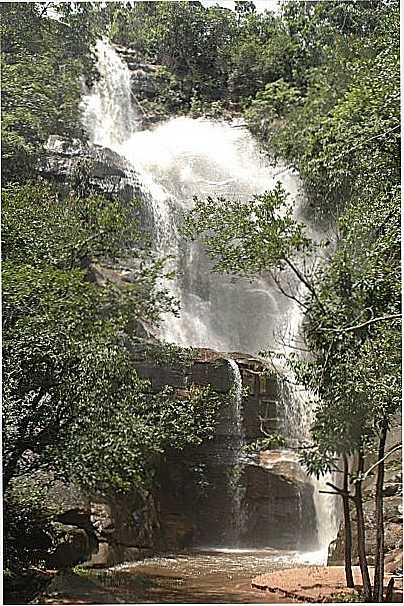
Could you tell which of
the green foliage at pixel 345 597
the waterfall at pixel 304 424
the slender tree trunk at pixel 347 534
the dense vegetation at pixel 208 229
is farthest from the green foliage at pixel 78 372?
the green foliage at pixel 345 597

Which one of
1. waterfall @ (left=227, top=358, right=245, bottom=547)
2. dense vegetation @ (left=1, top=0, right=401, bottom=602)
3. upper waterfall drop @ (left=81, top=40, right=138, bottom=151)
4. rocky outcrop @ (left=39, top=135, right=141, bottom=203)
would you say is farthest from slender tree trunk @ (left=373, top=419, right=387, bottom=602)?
upper waterfall drop @ (left=81, top=40, right=138, bottom=151)

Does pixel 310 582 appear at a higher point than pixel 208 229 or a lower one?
lower

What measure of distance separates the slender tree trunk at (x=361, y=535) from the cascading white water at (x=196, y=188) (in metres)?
0.12

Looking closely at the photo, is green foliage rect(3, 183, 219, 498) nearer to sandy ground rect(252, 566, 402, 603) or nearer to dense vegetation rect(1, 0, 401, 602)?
dense vegetation rect(1, 0, 401, 602)

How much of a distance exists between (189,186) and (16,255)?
71 centimetres

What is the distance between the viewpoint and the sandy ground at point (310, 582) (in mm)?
3049

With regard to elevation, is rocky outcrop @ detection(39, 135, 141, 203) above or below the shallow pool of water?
above

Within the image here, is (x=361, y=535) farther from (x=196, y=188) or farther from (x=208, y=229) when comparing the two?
(x=196, y=188)

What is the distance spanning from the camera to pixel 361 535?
10.2 ft

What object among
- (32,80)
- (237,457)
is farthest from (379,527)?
(32,80)

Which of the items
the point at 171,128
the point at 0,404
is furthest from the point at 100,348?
the point at 171,128

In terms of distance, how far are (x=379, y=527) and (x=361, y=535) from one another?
68mm

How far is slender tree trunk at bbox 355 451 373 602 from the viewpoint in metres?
3.07

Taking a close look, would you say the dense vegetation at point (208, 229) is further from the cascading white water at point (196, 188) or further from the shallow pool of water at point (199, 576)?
the shallow pool of water at point (199, 576)
